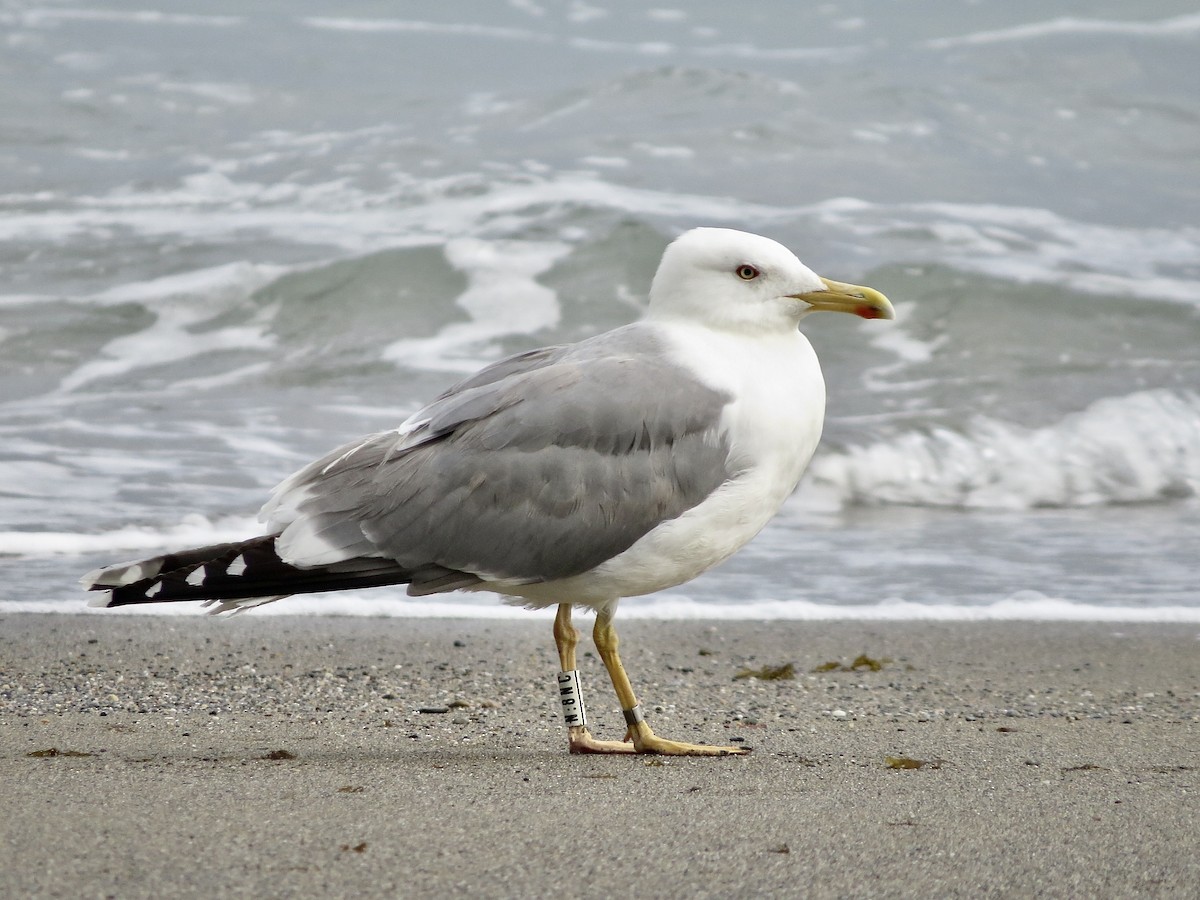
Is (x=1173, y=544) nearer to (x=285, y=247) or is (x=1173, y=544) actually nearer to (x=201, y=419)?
(x=201, y=419)

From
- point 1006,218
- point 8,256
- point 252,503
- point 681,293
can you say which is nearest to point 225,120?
point 8,256

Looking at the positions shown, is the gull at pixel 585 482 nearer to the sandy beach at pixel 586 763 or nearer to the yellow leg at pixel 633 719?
the yellow leg at pixel 633 719

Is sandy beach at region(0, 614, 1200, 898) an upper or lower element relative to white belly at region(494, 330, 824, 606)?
lower

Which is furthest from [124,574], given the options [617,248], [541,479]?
[617,248]

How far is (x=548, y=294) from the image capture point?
12.2 m

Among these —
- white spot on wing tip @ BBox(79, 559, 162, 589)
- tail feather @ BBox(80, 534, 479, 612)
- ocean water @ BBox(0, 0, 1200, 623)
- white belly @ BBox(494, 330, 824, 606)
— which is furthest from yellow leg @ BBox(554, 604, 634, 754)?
ocean water @ BBox(0, 0, 1200, 623)

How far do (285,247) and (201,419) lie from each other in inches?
177

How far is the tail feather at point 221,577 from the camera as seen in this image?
3492 millimetres

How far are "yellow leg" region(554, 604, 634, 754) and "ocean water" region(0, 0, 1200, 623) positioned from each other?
1.97m

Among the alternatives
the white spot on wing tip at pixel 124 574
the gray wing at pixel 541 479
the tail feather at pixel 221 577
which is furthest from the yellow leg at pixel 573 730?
the white spot on wing tip at pixel 124 574

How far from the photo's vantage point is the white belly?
354 cm

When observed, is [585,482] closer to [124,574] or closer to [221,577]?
[221,577]

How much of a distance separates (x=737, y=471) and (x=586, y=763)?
82 centimetres

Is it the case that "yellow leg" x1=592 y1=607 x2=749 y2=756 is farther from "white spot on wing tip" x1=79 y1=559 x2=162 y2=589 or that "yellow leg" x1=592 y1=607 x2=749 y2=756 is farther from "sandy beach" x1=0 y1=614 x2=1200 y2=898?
"white spot on wing tip" x1=79 y1=559 x2=162 y2=589
